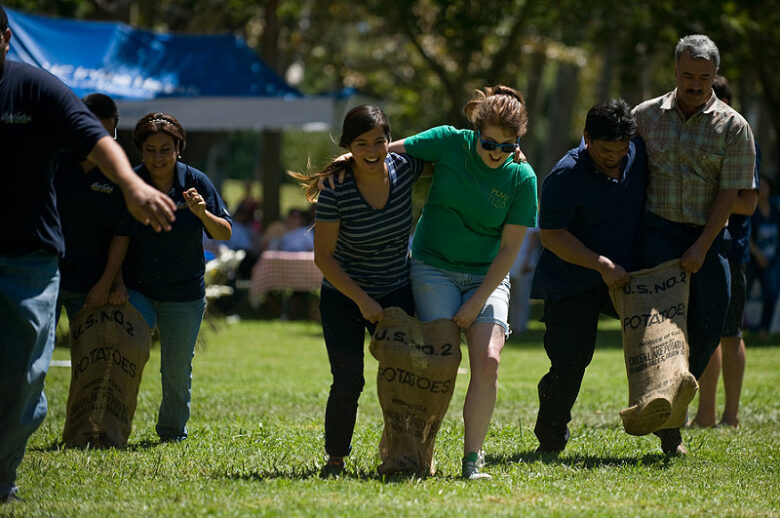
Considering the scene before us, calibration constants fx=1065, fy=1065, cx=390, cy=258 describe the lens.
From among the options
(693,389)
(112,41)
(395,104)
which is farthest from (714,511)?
A: (395,104)

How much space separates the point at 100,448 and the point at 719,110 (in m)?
4.07

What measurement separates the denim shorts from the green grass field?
2.68 ft

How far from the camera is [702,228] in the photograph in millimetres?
6191

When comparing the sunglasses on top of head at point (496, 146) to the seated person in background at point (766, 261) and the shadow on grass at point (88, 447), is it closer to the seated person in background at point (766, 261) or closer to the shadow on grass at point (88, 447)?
the shadow on grass at point (88, 447)

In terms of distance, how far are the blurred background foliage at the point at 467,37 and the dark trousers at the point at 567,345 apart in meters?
7.38

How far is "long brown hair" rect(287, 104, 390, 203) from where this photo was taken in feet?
17.0

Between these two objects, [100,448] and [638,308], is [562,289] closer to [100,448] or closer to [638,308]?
[638,308]

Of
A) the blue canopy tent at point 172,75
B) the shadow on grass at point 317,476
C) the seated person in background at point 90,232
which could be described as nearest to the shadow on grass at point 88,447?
the seated person in background at point 90,232

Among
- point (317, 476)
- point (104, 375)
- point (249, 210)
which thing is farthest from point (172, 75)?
point (317, 476)

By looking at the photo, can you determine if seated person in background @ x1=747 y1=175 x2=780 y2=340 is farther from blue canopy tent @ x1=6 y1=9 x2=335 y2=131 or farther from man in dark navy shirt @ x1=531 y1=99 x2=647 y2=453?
man in dark navy shirt @ x1=531 y1=99 x2=647 y2=453

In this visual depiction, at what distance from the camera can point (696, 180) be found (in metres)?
6.12

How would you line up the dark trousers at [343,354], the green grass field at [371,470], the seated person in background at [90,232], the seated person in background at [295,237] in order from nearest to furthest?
the green grass field at [371,470]
the dark trousers at [343,354]
the seated person in background at [90,232]
the seated person in background at [295,237]

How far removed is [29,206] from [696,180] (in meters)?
3.67

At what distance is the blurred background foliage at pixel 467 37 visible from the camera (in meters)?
19.5
